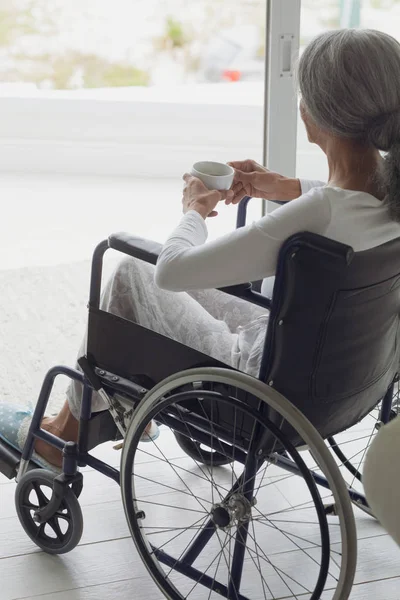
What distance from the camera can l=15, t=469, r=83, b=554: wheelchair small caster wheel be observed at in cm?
190

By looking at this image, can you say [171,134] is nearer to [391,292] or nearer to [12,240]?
[12,240]

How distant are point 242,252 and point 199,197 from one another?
236 millimetres

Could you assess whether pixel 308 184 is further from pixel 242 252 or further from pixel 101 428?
pixel 101 428

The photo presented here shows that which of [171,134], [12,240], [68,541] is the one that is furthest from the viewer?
[171,134]

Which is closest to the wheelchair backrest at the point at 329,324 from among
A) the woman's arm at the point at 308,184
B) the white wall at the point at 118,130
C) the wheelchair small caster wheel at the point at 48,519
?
the woman's arm at the point at 308,184

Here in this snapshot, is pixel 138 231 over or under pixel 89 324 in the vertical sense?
under

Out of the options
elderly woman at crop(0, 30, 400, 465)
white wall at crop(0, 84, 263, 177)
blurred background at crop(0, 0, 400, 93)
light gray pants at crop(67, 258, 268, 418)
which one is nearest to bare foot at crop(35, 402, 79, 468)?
light gray pants at crop(67, 258, 268, 418)

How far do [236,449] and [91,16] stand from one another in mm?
4295

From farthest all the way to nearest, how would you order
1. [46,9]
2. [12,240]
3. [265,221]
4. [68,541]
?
[46,9]
[12,240]
[68,541]
[265,221]

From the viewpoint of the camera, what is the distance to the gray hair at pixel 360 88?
4.87ft

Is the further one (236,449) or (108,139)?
(108,139)

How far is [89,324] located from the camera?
5.66ft

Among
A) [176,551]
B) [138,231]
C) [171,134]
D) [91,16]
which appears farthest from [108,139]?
[176,551]

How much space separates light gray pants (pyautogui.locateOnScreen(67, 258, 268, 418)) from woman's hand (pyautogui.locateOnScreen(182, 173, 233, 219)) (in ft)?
0.70
